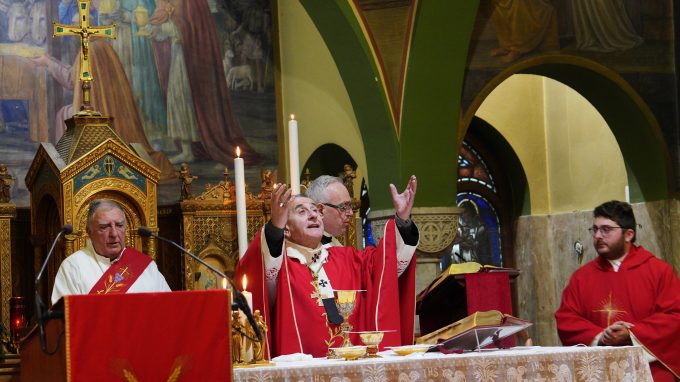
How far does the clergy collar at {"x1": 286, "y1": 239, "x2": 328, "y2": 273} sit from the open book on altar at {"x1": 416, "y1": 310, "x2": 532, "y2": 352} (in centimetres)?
82

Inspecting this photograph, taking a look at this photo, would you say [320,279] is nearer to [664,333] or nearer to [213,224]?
[664,333]

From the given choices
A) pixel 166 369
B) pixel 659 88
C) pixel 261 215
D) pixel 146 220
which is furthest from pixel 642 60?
pixel 166 369

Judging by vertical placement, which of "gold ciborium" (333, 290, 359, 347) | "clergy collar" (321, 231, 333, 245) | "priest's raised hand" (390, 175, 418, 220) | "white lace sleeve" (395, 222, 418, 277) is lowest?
"gold ciborium" (333, 290, 359, 347)

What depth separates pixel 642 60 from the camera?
10.6 meters

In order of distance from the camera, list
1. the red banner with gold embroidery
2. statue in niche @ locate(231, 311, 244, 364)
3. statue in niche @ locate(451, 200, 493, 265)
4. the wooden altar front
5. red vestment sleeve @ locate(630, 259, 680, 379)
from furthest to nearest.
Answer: statue in niche @ locate(451, 200, 493, 265)
the wooden altar front
red vestment sleeve @ locate(630, 259, 680, 379)
statue in niche @ locate(231, 311, 244, 364)
the red banner with gold embroidery

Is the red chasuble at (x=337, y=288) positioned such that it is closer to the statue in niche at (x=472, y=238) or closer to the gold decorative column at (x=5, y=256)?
the gold decorative column at (x=5, y=256)

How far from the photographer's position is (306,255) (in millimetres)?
5668

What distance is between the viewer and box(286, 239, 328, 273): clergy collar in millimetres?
5648

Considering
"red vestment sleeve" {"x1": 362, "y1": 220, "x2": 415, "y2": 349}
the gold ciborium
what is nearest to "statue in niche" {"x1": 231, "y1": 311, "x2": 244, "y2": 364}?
the gold ciborium

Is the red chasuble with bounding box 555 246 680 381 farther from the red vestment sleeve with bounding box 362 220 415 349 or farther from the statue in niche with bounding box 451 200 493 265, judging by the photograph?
the statue in niche with bounding box 451 200 493 265

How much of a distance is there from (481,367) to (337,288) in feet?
3.77

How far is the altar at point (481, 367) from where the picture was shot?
4.50 metres

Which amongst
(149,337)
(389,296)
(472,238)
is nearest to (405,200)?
(389,296)

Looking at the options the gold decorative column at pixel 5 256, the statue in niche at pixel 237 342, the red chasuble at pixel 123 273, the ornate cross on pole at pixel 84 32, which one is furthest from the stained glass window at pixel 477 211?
the statue in niche at pixel 237 342
